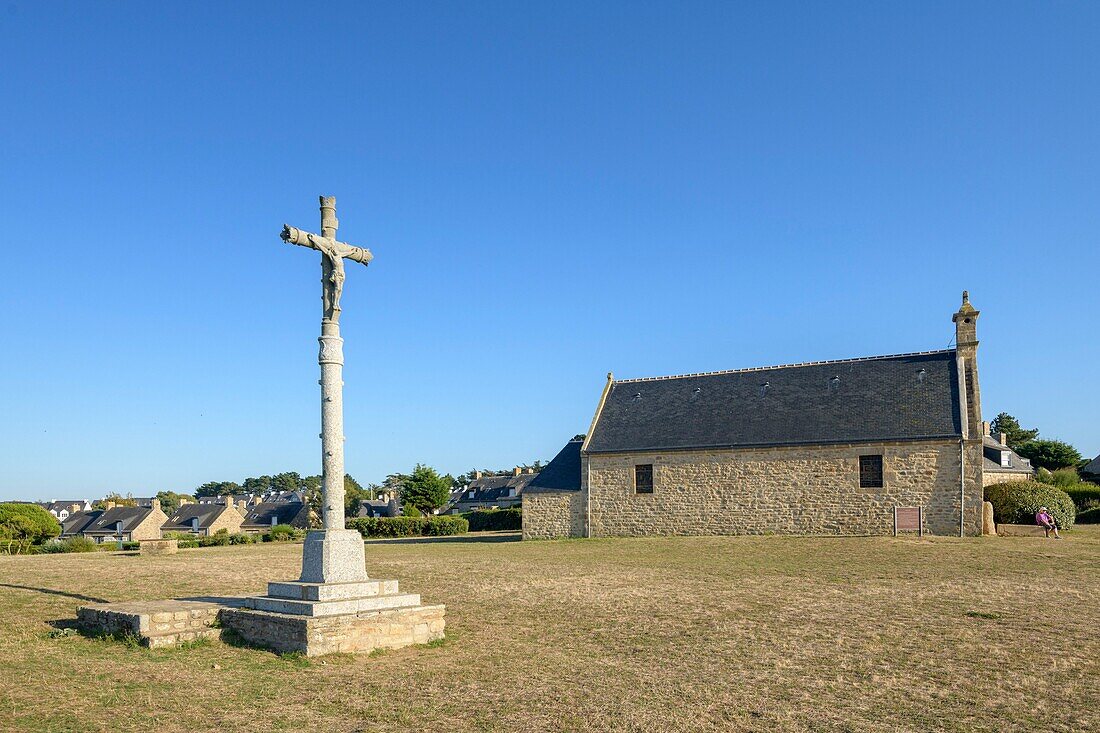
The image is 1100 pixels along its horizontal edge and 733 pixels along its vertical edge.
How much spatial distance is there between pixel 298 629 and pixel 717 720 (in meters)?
4.43

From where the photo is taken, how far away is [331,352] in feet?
32.3

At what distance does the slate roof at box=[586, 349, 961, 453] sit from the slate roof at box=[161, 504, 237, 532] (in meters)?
43.3

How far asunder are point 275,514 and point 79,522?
50.4 feet

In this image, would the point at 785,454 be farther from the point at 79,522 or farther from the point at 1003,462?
the point at 79,522

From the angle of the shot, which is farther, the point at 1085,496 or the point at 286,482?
the point at 286,482

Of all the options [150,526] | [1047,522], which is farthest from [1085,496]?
[150,526]

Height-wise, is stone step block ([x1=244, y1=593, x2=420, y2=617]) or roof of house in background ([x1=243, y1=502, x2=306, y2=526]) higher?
stone step block ([x1=244, y1=593, x2=420, y2=617])

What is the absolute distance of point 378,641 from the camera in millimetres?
8492

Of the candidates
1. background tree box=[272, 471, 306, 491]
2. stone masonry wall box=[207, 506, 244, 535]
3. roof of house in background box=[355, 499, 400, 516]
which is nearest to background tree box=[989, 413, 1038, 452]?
roof of house in background box=[355, 499, 400, 516]

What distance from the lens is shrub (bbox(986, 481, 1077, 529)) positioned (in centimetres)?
2517

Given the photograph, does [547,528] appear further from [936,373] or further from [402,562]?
[936,373]

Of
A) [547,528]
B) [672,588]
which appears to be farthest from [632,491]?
[672,588]

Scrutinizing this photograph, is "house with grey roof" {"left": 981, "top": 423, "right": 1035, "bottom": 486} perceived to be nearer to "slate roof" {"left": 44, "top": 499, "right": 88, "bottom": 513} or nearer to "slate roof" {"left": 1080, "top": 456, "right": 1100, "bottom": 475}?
"slate roof" {"left": 1080, "top": 456, "right": 1100, "bottom": 475}

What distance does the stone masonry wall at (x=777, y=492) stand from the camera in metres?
24.8
